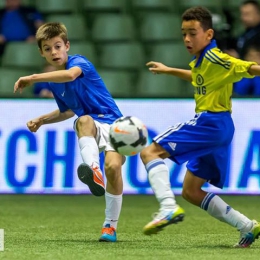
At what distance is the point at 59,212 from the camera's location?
995cm

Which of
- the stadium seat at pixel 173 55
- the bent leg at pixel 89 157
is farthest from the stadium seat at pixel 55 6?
the bent leg at pixel 89 157

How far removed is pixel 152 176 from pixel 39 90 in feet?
20.0

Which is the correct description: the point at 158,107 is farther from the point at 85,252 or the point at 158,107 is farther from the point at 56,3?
the point at 85,252

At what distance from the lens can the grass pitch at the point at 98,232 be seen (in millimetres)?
6488

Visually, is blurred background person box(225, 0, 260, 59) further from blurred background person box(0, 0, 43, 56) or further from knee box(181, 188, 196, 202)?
knee box(181, 188, 196, 202)

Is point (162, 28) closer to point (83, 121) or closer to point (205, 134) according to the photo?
point (83, 121)

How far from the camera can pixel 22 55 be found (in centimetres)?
1387

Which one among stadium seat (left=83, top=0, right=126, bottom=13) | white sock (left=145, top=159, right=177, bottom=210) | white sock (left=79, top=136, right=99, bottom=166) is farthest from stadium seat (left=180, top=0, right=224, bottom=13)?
white sock (left=145, top=159, right=177, bottom=210)

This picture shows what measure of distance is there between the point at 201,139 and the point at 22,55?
7.45 m

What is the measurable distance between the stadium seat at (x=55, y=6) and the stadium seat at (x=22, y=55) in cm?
92

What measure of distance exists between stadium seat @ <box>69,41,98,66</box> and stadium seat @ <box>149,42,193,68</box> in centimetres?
92

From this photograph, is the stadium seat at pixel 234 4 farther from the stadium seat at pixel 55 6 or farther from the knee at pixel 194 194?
the knee at pixel 194 194

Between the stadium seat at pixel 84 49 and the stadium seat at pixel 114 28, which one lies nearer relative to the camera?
the stadium seat at pixel 84 49

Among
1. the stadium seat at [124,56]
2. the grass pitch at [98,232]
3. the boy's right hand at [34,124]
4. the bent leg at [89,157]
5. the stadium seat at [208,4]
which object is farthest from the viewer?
the stadium seat at [208,4]
